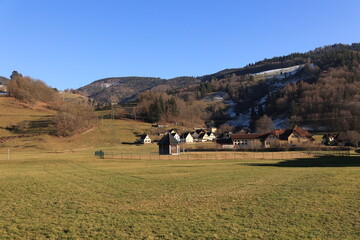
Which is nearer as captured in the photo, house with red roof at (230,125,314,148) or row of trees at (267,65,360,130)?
house with red roof at (230,125,314,148)

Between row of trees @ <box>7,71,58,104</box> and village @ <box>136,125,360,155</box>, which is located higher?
row of trees @ <box>7,71,58,104</box>

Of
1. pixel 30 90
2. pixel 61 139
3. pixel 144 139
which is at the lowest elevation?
pixel 144 139

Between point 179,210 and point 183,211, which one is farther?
point 179,210

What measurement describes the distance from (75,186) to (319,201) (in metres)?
16.6

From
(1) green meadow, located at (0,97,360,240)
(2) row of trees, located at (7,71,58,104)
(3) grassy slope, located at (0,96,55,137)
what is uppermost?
(2) row of trees, located at (7,71,58,104)

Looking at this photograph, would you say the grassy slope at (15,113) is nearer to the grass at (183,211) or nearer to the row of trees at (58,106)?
the row of trees at (58,106)

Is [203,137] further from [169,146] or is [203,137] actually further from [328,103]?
[328,103]

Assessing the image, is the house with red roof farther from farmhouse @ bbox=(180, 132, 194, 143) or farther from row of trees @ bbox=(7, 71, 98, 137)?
row of trees @ bbox=(7, 71, 98, 137)

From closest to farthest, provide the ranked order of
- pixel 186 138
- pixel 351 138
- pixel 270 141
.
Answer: pixel 351 138, pixel 270 141, pixel 186 138

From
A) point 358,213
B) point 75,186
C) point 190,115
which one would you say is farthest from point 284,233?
point 190,115

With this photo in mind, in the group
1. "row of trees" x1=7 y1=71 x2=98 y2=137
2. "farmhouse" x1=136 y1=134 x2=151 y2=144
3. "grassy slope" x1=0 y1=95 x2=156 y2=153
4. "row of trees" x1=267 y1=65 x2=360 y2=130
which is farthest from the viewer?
"row of trees" x1=267 y1=65 x2=360 y2=130

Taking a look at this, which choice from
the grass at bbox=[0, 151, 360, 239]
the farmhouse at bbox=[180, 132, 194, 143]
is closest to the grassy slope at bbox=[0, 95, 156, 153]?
the farmhouse at bbox=[180, 132, 194, 143]

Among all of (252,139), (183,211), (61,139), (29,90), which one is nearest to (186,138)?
(252,139)

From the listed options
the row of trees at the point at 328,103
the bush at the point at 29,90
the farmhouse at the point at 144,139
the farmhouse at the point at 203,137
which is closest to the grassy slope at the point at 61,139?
the farmhouse at the point at 144,139
